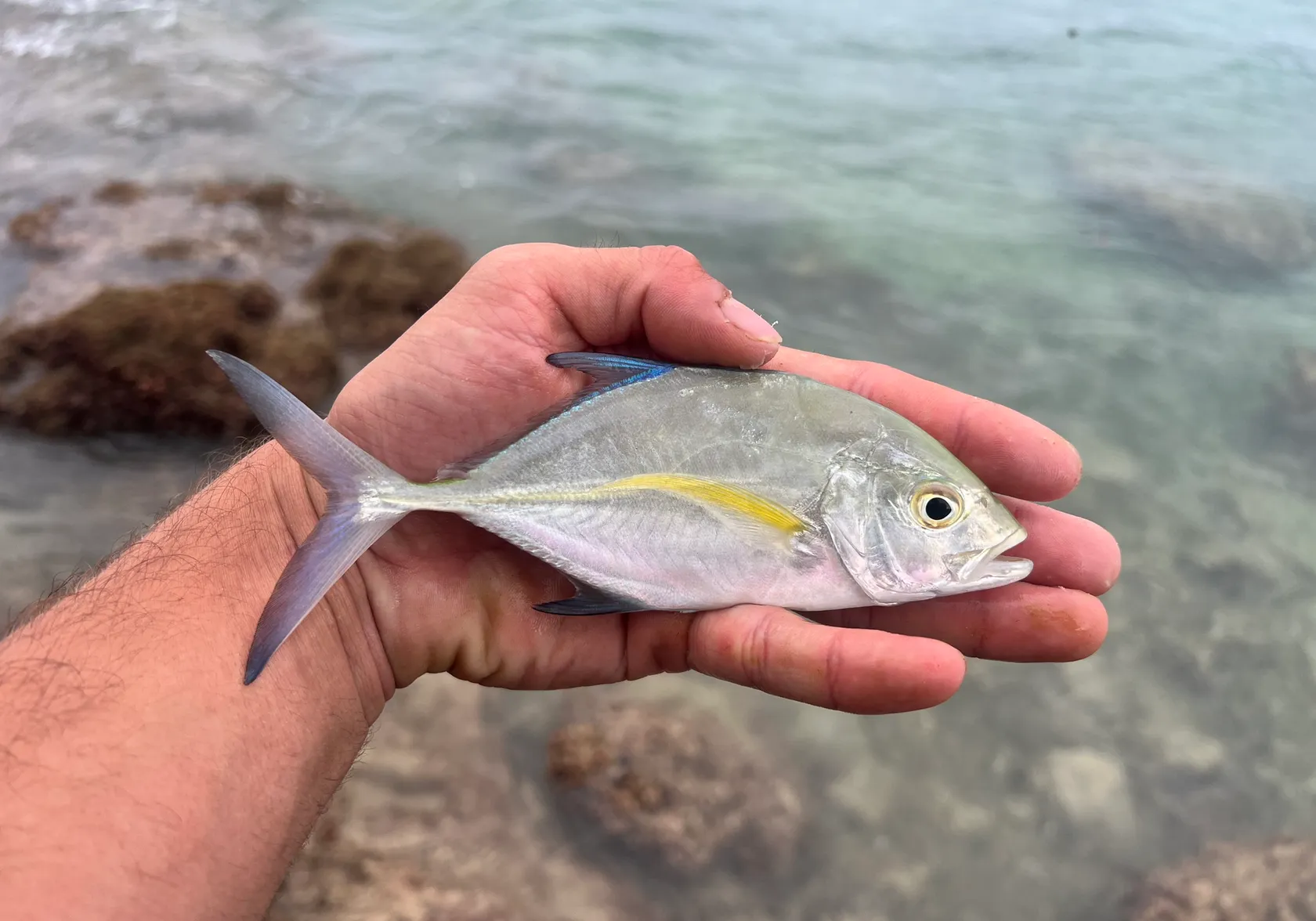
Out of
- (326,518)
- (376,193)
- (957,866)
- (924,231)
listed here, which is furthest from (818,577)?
(376,193)

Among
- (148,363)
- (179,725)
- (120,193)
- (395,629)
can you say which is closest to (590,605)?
(395,629)

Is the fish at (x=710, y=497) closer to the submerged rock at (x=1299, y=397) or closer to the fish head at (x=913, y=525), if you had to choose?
the fish head at (x=913, y=525)

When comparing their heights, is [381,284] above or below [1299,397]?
above

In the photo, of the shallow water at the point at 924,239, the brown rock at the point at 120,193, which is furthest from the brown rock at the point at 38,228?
the shallow water at the point at 924,239

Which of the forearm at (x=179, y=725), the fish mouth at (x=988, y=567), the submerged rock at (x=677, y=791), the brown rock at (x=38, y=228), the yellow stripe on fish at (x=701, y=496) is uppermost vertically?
the yellow stripe on fish at (x=701, y=496)

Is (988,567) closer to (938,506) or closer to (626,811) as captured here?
(938,506)

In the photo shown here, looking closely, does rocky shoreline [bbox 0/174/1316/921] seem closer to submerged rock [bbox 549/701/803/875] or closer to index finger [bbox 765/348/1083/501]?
submerged rock [bbox 549/701/803/875]

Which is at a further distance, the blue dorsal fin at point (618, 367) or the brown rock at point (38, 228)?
the brown rock at point (38, 228)
